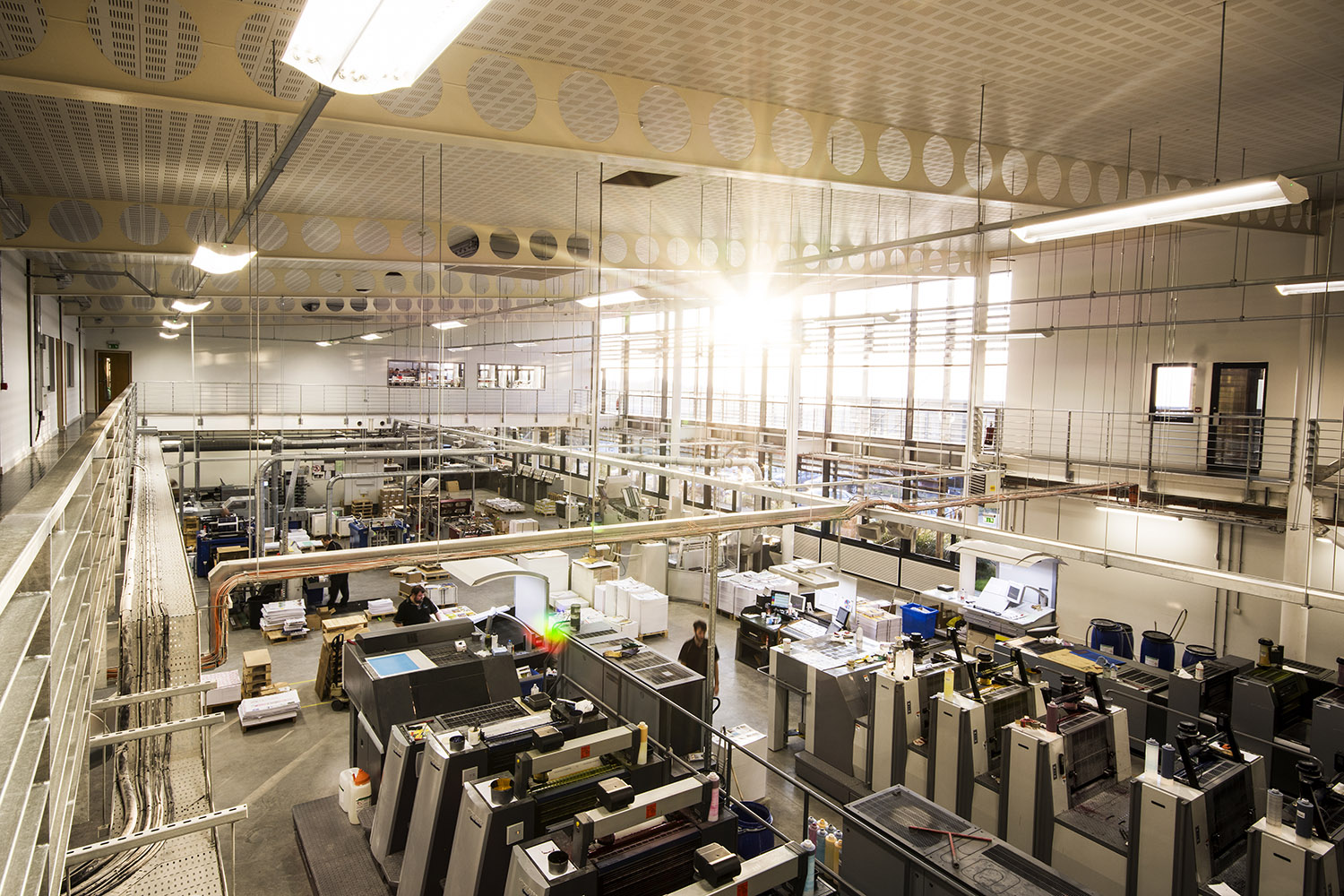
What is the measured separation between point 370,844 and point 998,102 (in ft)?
22.1

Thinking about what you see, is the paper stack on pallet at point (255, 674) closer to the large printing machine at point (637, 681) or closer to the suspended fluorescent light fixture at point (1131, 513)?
the large printing machine at point (637, 681)

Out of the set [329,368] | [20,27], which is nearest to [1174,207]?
[20,27]

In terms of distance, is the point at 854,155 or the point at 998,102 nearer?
the point at 998,102

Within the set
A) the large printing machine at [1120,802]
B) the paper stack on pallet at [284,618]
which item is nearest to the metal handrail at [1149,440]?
the large printing machine at [1120,802]

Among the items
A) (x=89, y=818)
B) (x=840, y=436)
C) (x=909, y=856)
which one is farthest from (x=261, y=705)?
(x=840, y=436)

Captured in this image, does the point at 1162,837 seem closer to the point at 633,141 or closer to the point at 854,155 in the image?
the point at 854,155

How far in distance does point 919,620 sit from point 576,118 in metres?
8.28

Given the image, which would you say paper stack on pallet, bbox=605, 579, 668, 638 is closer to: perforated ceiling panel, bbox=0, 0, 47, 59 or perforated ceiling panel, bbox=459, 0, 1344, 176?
perforated ceiling panel, bbox=459, 0, 1344, 176

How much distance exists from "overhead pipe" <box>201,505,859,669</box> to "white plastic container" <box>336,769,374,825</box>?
2.00 m

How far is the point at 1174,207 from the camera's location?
298 cm

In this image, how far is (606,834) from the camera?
10.7 ft

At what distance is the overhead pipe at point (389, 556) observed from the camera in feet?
12.3

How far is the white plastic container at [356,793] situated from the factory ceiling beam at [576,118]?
4.92 metres

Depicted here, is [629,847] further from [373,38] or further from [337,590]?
[337,590]
